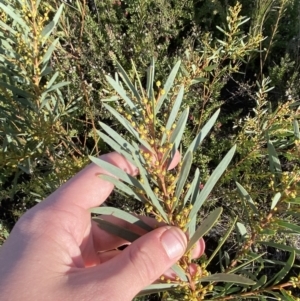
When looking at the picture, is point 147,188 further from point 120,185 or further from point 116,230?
point 116,230

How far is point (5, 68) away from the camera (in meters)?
1.37

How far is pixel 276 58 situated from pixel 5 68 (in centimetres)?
150

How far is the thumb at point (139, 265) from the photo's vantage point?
2.53 feet

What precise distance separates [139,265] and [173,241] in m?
0.10

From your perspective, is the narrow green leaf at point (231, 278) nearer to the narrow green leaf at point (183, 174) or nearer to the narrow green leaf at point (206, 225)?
the narrow green leaf at point (206, 225)

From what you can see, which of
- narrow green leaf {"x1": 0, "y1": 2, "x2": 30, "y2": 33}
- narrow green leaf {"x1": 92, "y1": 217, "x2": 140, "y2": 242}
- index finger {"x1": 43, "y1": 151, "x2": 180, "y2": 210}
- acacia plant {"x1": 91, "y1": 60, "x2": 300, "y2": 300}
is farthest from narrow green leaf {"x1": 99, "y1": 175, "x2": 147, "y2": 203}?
narrow green leaf {"x1": 0, "y1": 2, "x2": 30, "y2": 33}

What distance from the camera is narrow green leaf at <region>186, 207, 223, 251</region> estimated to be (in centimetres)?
74

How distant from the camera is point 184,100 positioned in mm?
1710

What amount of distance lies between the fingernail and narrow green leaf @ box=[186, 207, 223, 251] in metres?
0.03

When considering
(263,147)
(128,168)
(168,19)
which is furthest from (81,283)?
(168,19)

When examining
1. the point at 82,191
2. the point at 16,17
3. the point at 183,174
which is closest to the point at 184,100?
the point at 16,17

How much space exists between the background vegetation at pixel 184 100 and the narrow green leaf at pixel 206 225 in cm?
19

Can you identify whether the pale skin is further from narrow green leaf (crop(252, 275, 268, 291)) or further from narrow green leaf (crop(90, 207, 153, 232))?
narrow green leaf (crop(252, 275, 268, 291))

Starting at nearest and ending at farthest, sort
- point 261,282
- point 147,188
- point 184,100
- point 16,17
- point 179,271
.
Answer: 1. point 147,188
2. point 179,271
3. point 261,282
4. point 16,17
5. point 184,100
